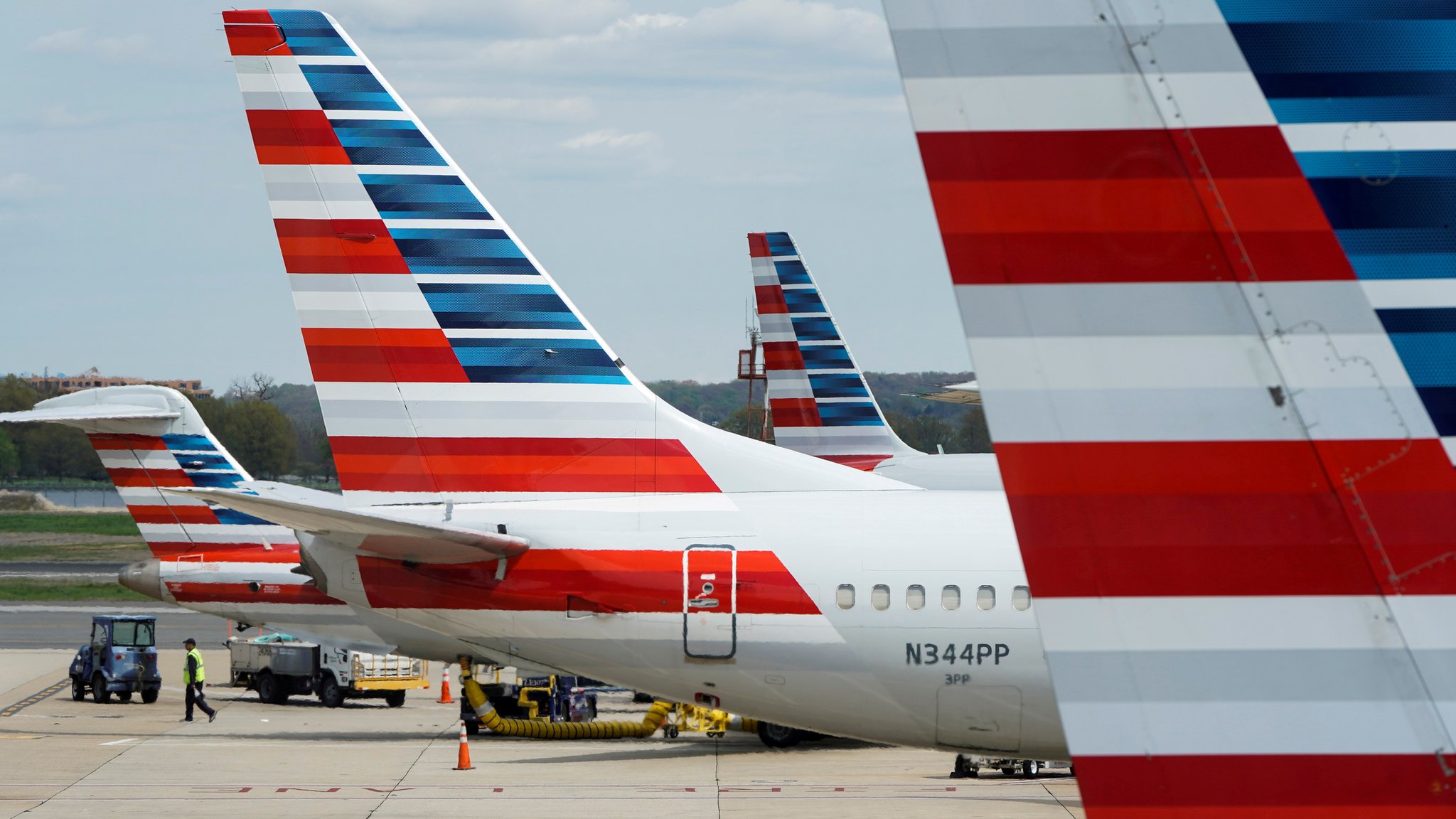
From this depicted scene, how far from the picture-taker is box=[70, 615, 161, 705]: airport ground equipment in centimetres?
3142

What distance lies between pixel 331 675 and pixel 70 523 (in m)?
66.7

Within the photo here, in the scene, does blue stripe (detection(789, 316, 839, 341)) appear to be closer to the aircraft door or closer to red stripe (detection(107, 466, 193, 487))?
red stripe (detection(107, 466, 193, 487))

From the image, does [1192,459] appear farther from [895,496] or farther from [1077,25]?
[895,496]

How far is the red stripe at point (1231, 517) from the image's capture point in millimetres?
3080

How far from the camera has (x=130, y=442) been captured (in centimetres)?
2767

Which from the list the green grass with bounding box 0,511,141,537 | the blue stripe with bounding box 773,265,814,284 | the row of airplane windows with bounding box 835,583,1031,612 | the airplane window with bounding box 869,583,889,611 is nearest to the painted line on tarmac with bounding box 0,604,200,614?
the blue stripe with bounding box 773,265,814,284

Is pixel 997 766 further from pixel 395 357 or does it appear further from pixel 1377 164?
pixel 1377 164

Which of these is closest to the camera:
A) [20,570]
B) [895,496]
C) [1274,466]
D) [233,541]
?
[1274,466]

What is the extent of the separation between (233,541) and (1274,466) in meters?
27.0

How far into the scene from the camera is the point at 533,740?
25.6 metres

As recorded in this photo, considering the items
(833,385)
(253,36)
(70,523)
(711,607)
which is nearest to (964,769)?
(711,607)

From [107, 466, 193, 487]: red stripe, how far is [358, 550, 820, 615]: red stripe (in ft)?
57.3

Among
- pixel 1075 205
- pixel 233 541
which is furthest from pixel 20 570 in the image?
pixel 1075 205

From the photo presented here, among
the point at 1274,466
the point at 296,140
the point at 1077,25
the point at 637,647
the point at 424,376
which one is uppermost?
the point at 296,140
